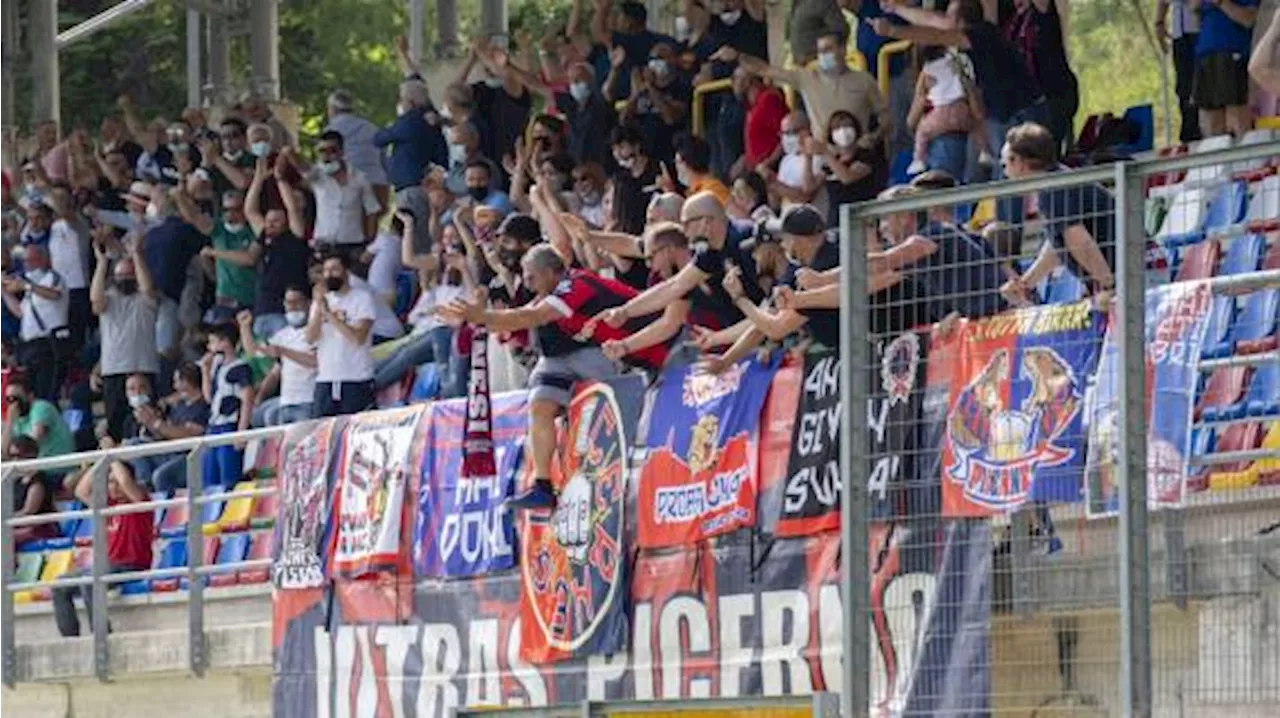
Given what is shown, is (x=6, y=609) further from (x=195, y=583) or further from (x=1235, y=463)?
(x=1235, y=463)

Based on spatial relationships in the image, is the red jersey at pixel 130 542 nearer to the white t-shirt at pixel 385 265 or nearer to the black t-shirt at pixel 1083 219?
the white t-shirt at pixel 385 265

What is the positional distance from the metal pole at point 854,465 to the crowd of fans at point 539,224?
0.53ft

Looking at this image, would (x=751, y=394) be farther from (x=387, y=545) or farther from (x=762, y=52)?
(x=762, y=52)

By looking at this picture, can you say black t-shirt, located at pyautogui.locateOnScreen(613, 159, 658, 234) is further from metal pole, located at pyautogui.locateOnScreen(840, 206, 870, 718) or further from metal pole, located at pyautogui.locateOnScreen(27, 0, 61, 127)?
metal pole, located at pyautogui.locateOnScreen(27, 0, 61, 127)

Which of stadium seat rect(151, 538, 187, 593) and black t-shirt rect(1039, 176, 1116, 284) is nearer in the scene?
black t-shirt rect(1039, 176, 1116, 284)

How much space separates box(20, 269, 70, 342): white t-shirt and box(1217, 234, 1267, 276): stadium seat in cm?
1539

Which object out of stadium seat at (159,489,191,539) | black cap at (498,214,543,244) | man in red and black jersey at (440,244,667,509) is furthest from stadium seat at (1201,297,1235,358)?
stadium seat at (159,489,191,539)

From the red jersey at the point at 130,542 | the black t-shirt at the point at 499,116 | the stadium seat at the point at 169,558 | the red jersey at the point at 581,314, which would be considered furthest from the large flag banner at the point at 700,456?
the black t-shirt at the point at 499,116

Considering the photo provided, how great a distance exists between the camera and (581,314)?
661 inches

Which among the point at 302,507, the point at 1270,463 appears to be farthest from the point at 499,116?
the point at 1270,463

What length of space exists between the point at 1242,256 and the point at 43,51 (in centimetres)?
2071

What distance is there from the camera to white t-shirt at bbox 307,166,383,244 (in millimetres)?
24812


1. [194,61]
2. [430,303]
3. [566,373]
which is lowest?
[566,373]

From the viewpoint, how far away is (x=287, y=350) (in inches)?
878
